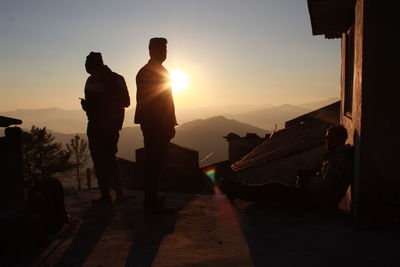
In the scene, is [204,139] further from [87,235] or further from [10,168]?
[87,235]

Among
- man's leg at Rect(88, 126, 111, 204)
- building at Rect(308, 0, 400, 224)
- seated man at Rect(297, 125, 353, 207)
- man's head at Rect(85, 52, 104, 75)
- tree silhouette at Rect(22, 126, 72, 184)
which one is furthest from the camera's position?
tree silhouette at Rect(22, 126, 72, 184)

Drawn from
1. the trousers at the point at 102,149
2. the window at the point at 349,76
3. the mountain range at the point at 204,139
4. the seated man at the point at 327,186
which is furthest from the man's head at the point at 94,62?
the mountain range at the point at 204,139

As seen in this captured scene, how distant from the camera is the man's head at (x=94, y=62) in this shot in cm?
543

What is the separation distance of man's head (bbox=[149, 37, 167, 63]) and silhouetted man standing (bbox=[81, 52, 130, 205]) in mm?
872

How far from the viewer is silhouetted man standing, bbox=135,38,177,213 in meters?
4.90

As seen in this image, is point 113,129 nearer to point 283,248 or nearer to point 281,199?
point 281,199

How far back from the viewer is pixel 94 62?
5438mm

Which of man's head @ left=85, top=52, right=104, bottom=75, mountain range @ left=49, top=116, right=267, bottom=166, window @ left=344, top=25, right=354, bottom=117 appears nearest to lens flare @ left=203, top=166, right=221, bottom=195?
window @ left=344, top=25, right=354, bottom=117

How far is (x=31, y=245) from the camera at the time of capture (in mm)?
3541

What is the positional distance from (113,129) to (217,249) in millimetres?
2701

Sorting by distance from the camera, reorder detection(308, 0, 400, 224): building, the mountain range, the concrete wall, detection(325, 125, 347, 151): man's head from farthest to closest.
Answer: the mountain range
the concrete wall
detection(325, 125, 347, 151): man's head
detection(308, 0, 400, 224): building

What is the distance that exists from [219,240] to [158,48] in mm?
2499

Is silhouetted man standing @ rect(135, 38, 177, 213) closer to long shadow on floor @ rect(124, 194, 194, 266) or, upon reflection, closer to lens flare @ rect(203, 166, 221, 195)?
long shadow on floor @ rect(124, 194, 194, 266)

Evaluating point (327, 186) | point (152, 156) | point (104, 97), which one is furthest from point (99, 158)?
point (327, 186)
